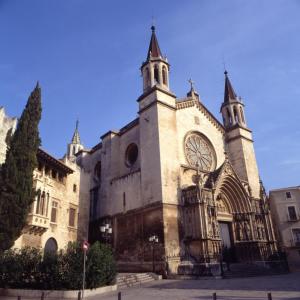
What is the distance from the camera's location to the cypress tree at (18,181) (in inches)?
630

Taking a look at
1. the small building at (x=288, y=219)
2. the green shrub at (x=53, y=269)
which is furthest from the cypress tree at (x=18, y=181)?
the small building at (x=288, y=219)

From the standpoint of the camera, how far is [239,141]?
3528cm

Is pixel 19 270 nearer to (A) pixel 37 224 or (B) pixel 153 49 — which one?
(A) pixel 37 224

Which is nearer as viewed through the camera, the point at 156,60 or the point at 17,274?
the point at 17,274

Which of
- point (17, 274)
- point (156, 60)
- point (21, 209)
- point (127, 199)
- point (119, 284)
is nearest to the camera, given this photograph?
point (17, 274)

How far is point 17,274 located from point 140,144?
1614 centimetres

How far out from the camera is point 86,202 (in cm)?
2902

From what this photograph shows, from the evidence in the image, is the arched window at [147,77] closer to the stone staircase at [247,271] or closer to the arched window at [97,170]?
the arched window at [97,170]

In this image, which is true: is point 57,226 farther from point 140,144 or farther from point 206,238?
point 206,238

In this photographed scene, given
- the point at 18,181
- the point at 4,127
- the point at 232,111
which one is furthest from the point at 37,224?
the point at 232,111

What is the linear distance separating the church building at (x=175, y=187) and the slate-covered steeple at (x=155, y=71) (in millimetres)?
110

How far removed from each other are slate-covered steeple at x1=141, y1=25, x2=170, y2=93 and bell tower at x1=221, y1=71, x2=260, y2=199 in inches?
447

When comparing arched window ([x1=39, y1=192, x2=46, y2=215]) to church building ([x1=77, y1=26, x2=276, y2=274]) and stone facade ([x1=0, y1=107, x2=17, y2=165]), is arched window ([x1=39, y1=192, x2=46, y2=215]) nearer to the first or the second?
stone facade ([x1=0, y1=107, x2=17, y2=165])

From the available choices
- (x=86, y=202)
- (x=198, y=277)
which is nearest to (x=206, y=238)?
(x=198, y=277)
